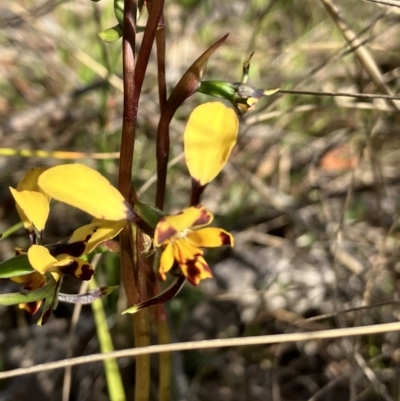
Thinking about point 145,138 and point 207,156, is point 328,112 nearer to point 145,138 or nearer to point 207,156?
point 145,138

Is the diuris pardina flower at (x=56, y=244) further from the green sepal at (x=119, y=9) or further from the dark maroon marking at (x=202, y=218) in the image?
the green sepal at (x=119, y=9)

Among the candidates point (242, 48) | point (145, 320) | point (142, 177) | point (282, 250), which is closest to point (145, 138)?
point (142, 177)

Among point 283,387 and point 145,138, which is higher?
point 145,138

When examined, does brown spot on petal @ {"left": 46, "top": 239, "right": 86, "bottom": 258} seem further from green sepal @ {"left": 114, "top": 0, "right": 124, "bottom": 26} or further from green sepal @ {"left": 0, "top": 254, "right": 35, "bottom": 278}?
green sepal @ {"left": 114, "top": 0, "right": 124, "bottom": 26}

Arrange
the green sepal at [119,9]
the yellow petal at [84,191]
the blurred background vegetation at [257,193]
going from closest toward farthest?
the yellow petal at [84,191] < the green sepal at [119,9] < the blurred background vegetation at [257,193]

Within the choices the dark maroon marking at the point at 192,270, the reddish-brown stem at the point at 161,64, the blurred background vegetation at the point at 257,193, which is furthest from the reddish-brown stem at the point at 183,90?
the blurred background vegetation at the point at 257,193

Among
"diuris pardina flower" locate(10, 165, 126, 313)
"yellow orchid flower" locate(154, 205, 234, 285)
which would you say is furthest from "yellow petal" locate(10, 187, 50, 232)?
"yellow orchid flower" locate(154, 205, 234, 285)
